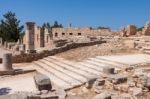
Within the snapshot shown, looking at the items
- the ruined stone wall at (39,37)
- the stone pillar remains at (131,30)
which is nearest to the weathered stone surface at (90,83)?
the stone pillar remains at (131,30)

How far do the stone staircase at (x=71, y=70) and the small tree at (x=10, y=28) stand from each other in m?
42.4

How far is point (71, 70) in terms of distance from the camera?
15.4 metres

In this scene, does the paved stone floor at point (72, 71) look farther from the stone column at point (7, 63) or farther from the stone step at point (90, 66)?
the stone column at point (7, 63)

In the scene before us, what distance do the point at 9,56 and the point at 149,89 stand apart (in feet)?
36.6

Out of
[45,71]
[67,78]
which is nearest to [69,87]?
[67,78]

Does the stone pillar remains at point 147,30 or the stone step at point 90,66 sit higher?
the stone pillar remains at point 147,30

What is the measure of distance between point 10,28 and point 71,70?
4835cm

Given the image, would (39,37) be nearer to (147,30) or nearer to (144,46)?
(147,30)

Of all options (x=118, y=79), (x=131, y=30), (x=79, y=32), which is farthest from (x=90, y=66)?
(x=79, y=32)

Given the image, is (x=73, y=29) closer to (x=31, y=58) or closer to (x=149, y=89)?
(x=31, y=58)

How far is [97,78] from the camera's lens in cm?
1141

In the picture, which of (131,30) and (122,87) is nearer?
(122,87)

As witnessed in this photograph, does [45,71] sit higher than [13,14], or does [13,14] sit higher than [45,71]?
[13,14]

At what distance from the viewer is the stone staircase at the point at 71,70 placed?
13.0 metres
